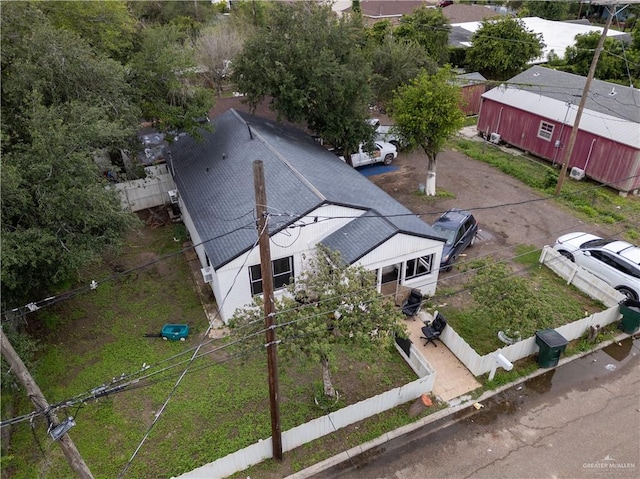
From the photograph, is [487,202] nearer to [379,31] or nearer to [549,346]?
[549,346]

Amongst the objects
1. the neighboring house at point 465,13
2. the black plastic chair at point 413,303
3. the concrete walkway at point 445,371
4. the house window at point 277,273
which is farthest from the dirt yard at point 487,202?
the neighboring house at point 465,13

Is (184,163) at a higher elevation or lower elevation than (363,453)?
higher

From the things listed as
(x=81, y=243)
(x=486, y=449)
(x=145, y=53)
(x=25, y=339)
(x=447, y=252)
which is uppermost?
(x=145, y=53)

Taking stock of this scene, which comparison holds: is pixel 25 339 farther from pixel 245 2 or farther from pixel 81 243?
pixel 245 2

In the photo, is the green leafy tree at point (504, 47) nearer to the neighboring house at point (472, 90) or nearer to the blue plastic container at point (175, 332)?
the neighboring house at point (472, 90)

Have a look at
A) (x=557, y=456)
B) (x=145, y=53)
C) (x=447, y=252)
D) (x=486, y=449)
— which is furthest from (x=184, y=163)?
(x=557, y=456)

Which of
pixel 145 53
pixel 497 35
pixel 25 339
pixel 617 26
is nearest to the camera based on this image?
pixel 25 339
